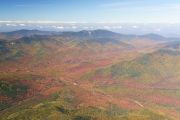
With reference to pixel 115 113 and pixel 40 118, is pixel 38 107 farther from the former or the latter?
pixel 115 113

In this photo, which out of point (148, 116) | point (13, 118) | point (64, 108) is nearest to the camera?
point (13, 118)

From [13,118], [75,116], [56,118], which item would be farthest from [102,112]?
[13,118]

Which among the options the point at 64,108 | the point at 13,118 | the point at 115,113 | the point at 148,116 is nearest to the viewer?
the point at 13,118

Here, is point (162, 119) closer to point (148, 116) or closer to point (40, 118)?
point (148, 116)

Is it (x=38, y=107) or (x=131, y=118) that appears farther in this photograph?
(x=38, y=107)

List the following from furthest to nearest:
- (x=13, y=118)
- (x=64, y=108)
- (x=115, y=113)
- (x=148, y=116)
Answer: (x=115, y=113), (x=64, y=108), (x=148, y=116), (x=13, y=118)

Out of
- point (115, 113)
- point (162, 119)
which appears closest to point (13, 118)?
point (115, 113)

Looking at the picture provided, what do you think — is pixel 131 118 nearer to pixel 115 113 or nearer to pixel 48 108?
pixel 115 113

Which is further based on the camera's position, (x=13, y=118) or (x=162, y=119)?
(x=162, y=119)

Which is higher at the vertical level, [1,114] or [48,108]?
[48,108]
